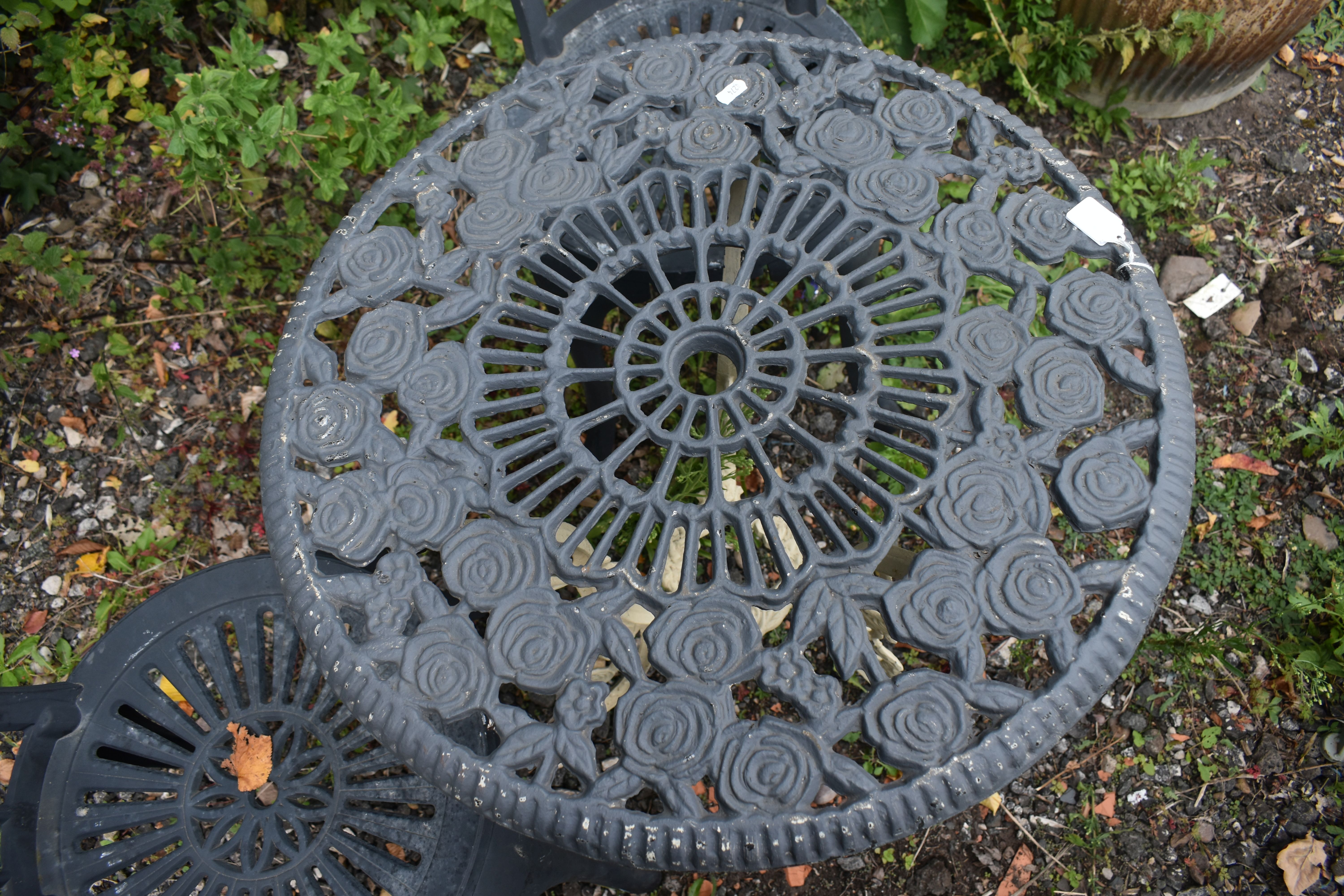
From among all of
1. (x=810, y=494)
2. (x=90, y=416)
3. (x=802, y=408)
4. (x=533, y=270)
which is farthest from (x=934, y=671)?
(x=90, y=416)

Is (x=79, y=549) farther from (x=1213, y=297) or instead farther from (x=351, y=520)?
(x=1213, y=297)

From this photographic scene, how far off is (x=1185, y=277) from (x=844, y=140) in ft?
6.52

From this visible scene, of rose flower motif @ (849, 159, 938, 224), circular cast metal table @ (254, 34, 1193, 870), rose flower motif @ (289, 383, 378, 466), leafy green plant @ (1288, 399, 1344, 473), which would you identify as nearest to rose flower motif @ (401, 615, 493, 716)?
circular cast metal table @ (254, 34, 1193, 870)

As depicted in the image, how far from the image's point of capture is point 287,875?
2072 millimetres

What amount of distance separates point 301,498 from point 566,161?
1016mm

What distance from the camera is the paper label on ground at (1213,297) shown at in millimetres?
3449

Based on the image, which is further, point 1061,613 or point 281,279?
point 281,279

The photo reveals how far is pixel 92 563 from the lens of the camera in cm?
308

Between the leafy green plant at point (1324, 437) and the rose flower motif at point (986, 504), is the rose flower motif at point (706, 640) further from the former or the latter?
the leafy green plant at point (1324, 437)

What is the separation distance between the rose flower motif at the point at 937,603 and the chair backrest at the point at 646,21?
186 cm

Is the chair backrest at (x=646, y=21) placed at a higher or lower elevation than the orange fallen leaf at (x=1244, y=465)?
higher

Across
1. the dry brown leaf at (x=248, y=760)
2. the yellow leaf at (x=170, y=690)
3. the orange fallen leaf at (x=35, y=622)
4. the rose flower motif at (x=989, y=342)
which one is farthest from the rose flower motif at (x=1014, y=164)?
the orange fallen leaf at (x=35, y=622)

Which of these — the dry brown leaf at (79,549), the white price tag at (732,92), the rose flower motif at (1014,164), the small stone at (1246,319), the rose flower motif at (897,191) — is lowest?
the small stone at (1246,319)

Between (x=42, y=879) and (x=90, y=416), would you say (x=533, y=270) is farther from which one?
(x=90, y=416)
